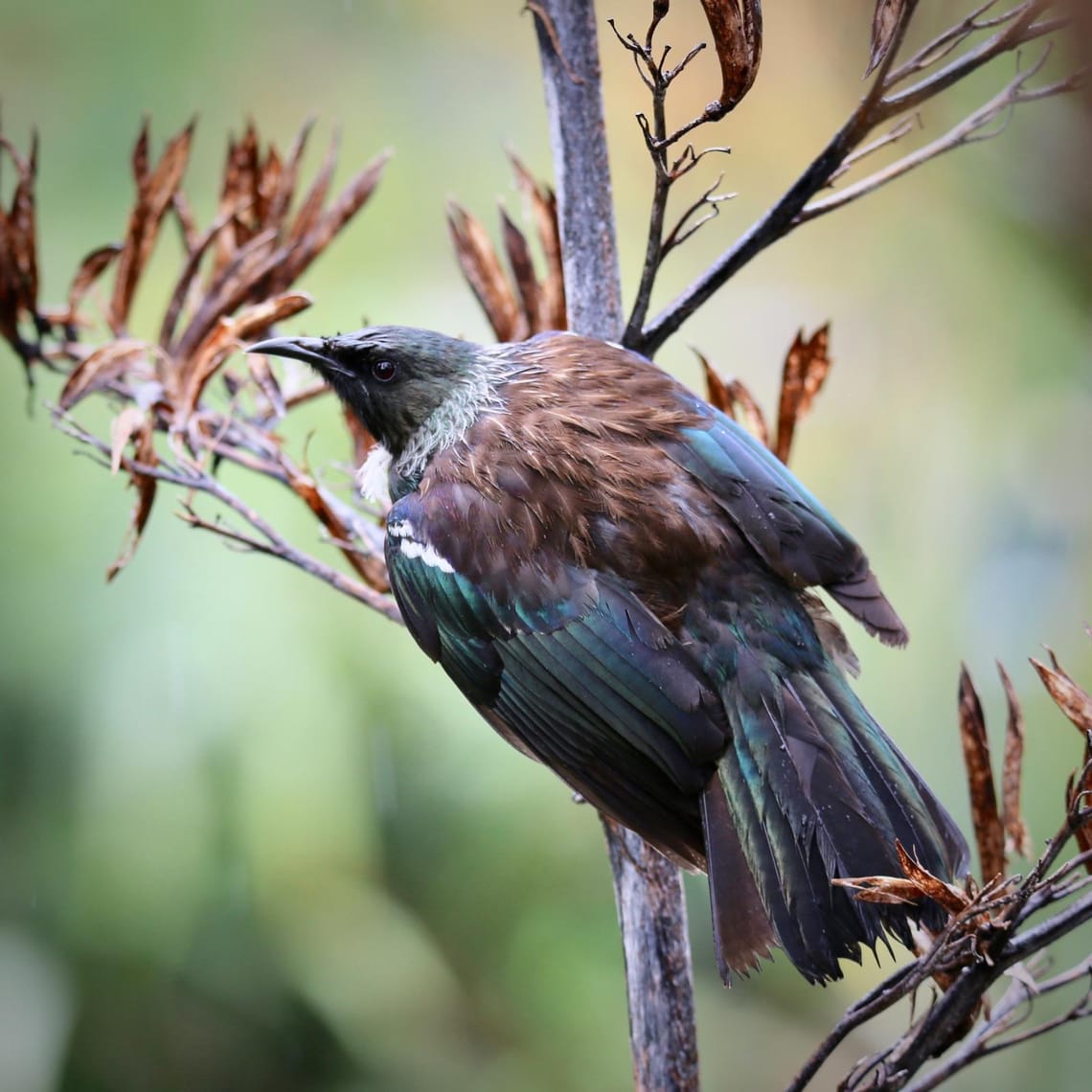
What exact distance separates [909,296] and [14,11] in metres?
2.20

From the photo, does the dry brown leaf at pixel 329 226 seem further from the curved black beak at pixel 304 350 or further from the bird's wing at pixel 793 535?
the bird's wing at pixel 793 535

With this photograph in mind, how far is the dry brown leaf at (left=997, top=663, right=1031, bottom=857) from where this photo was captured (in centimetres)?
112

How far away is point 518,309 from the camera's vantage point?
5.33ft

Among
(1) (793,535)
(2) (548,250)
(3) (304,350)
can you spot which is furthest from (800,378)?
(3) (304,350)

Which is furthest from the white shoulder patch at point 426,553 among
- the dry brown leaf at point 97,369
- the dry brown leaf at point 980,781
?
the dry brown leaf at point 980,781

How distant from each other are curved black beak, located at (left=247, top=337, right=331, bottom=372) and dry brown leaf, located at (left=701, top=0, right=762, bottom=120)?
26.9 inches

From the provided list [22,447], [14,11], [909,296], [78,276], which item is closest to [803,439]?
[909,296]

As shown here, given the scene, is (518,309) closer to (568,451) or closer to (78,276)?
(568,451)

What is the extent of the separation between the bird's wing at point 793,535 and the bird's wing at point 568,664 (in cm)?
15

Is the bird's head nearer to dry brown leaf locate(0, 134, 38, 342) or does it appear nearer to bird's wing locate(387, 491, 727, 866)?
bird's wing locate(387, 491, 727, 866)

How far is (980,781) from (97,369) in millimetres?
1123

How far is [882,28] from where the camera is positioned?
0.99 m

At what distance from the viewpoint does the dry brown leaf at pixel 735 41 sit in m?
0.95

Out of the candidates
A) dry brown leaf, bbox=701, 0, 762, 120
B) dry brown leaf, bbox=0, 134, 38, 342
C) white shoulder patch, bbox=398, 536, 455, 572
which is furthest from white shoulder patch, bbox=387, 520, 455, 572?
dry brown leaf, bbox=0, 134, 38, 342
